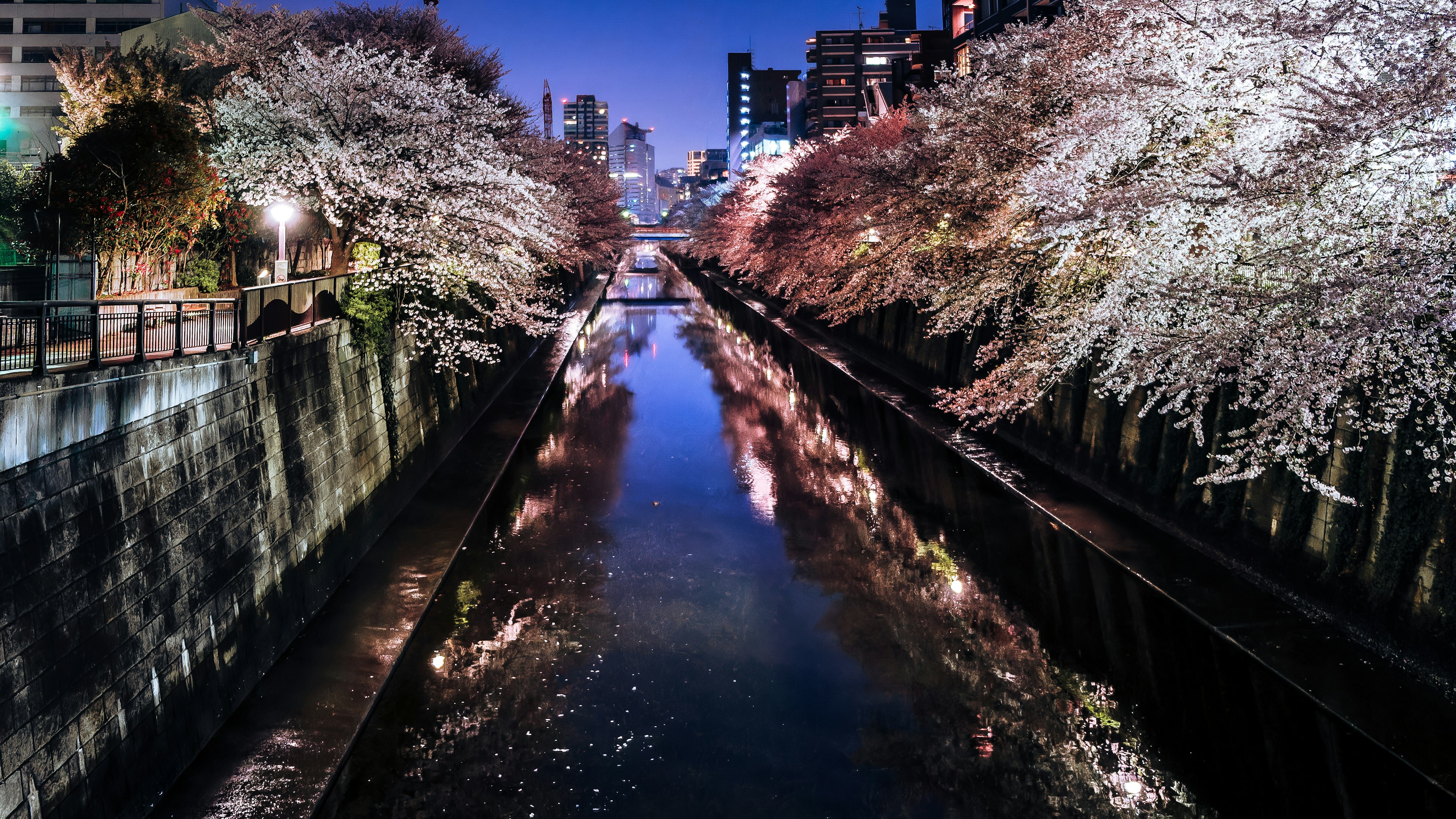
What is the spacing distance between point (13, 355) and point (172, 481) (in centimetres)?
213

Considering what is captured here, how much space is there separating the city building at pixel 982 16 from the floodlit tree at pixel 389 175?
32.2m

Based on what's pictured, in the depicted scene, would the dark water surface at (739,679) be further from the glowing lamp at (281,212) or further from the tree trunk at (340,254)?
the glowing lamp at (281,212)

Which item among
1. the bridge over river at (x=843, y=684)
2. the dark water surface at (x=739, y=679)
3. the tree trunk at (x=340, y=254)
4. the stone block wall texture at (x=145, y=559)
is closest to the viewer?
the stone block wall texture at (x=145, y=559)

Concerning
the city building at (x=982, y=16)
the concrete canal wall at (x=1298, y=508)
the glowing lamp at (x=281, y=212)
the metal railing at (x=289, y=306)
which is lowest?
the concrete canal wall at (x=1298, y=508)

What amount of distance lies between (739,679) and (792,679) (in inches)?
30.5

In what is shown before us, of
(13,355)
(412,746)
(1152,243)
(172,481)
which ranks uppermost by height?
(1152,243)

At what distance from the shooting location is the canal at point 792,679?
33.0ft

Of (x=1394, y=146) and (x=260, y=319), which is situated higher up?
(x=1394, y=146)

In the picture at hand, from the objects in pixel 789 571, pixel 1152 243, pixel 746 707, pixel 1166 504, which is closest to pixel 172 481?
pixel 746 707

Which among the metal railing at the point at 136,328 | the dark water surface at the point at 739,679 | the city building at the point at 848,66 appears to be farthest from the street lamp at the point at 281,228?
the city building at the point at 848,66

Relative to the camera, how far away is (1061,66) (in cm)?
2177

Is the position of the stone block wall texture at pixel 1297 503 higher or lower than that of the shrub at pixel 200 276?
lower

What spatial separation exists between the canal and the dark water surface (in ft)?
0.14

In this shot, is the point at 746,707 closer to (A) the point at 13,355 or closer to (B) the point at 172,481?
(B) the point at 172,481
